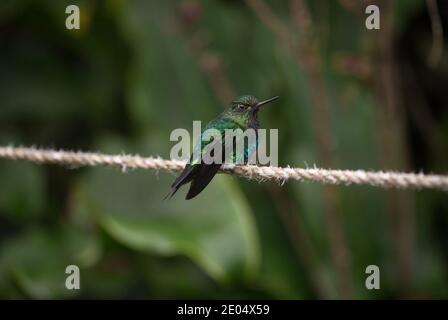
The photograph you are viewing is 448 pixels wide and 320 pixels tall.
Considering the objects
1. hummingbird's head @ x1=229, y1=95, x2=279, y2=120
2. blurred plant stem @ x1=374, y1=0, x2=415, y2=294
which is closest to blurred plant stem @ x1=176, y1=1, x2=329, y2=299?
blurred plant stem @ x1=374, y1=0, x2=415, y2=294

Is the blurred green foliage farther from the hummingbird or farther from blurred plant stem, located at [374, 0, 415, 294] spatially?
the hummingbird

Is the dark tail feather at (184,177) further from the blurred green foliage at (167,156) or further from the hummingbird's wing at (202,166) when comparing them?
the blurred green foliage at (167,156)

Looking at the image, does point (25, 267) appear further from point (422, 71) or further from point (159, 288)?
point (422, 71)

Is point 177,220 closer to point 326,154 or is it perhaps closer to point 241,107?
point 326,154

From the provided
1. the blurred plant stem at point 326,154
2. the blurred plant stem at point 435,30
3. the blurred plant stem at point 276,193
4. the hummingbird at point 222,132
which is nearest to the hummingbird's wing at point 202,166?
the hummingbird at point 222,132

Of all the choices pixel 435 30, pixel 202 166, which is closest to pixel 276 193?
pixel 435 30
